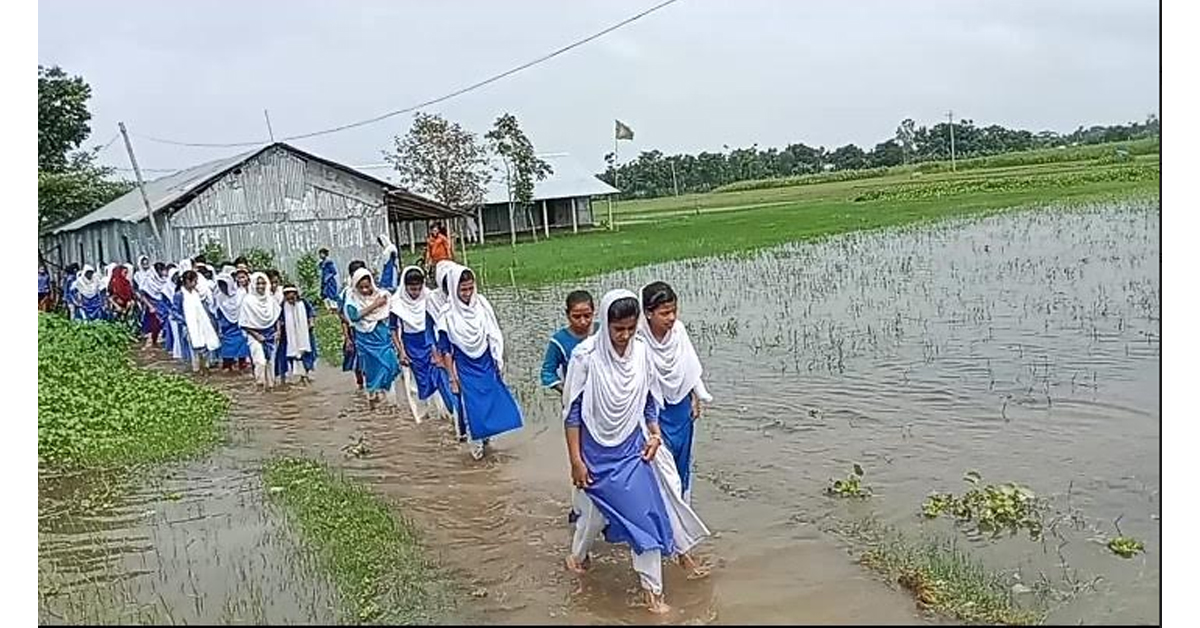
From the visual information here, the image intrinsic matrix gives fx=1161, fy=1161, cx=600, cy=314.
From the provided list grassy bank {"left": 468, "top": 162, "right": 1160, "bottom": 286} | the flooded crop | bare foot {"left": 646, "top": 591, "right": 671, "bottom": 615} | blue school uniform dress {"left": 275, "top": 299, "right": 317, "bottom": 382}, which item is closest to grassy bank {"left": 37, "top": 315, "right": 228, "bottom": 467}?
blue school uniform dress {"left": 275, "top": 299, "right": 317, "bottom": 382}

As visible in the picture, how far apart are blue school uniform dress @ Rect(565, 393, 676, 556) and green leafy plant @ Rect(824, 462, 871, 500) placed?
6.67ft

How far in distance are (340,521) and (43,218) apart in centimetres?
2461

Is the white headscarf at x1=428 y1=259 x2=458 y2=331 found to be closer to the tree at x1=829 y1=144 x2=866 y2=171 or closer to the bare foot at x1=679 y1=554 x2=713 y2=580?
the bare foot at x1=679 y1=554 x2=713 y2=580

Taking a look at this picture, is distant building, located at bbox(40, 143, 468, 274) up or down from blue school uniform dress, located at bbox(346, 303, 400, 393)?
up

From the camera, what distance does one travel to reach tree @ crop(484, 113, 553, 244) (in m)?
34.6

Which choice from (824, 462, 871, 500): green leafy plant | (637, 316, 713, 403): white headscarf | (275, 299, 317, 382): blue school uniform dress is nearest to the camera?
(637, 316, 713, 403): white headscarf

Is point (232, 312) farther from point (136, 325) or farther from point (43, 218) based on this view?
point (43, 218)

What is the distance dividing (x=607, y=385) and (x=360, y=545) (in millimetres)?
1661

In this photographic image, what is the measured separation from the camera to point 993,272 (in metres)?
16.0

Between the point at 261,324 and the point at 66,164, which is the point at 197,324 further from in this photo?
the point at 66,164

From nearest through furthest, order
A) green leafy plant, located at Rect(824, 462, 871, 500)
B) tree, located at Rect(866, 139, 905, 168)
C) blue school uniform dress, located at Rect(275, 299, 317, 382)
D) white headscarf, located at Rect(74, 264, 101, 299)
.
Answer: green leafy plant, located at Rect(824, 462, 871, 500) → blue school uniform dress, located at Rect(275, 299, 317, 382) → white headscarf, located at Rect(74, 264, 101, 299) → tree, located at Rect(866, 139, 905, 168)

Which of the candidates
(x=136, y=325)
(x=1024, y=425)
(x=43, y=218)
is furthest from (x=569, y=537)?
(x=43, y=218)

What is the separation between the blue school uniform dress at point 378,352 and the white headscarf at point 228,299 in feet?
10.8

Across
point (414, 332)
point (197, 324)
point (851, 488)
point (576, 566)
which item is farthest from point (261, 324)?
point (576, 566)
